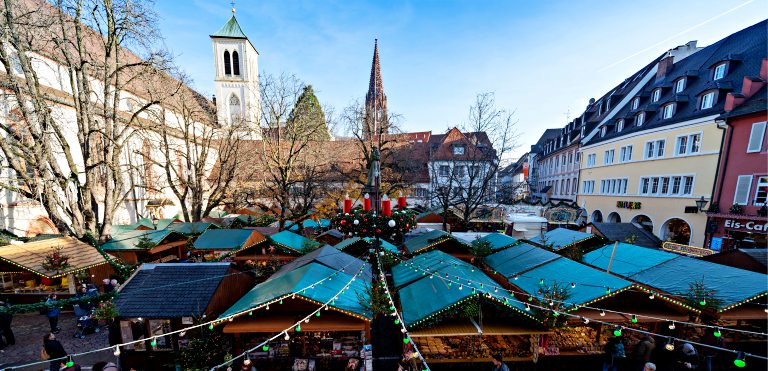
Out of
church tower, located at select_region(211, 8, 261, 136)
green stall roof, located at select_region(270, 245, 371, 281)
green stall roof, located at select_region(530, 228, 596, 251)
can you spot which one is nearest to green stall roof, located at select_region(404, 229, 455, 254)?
green stall roof, located at select_region(270, 245, 371, 281)

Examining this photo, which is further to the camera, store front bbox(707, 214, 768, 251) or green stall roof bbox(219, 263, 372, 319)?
store front bbox(707, 214, 768, 251)

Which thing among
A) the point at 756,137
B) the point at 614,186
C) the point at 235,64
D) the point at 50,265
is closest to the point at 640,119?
the point at 614,186

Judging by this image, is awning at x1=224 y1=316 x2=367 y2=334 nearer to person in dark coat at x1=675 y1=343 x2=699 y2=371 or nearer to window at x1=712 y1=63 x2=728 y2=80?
person in dark coat at x1=675 y1=343 x2=699 y2=371

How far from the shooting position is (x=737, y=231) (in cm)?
1582

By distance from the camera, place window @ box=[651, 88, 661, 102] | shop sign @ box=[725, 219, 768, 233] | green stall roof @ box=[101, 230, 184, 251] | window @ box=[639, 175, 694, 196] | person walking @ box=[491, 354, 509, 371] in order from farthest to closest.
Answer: window @ box=[651, 88, 661, 102], window @ box=[639, 175, 694, 196], shop sign @ box=[725, 219, 768, 233], green stall roof @ box=[101, 230, 184, 251], person walking @ box=[491, 354, 509, 371]

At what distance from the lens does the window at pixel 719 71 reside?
18.6 metres

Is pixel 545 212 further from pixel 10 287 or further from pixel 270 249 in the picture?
pixel 10 287

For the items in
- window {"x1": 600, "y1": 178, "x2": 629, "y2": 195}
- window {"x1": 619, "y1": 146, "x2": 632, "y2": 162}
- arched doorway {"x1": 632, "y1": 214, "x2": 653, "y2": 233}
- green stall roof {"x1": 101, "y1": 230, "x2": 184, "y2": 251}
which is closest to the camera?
green stall roof {"x1": 101, "y1": 230, "x2": 184, "y2": 251}

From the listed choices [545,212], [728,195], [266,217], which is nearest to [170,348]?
[266,217]

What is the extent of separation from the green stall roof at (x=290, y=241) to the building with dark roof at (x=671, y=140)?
22.8m

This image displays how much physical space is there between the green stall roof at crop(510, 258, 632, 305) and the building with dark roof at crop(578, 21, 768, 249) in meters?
14.5

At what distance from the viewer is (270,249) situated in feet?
46.9

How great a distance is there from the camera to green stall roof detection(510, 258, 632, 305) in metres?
→ 8.04

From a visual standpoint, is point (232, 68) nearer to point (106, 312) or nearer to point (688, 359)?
point (106, 312)
